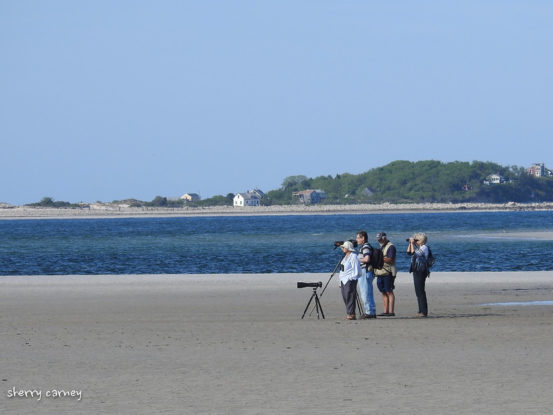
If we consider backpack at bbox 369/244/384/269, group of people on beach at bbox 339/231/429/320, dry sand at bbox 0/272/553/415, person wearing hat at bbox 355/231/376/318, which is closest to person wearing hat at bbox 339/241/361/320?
group of people on beach at bbox 339/231/429/320

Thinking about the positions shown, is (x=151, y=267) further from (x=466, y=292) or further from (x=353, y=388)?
(x=353, y=388)

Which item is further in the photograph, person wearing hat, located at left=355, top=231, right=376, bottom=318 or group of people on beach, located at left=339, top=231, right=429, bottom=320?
person wearing hat, located at left=355, top=231, right=376, bottom=318

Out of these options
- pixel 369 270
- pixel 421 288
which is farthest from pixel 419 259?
pixel 369 270

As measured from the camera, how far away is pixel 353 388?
11391 millimetres

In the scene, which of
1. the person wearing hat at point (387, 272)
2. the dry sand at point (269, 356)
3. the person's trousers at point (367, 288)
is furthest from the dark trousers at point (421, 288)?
the person's trousers at point (367, 288)

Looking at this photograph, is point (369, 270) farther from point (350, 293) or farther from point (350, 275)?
point (350, 293)

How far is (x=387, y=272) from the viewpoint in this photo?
18859mm

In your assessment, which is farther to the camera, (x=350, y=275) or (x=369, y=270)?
(x=369, y=270)

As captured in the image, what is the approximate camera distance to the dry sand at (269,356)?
34.7ft

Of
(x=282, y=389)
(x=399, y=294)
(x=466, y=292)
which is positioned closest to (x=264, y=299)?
(x=399, y=294)

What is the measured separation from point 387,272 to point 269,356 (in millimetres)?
5445

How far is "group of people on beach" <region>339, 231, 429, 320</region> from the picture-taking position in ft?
59.9

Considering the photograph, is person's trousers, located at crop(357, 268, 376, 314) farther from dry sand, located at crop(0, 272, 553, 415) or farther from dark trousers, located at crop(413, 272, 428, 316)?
dark trousers, located at crop(413, 272, 428, 316)

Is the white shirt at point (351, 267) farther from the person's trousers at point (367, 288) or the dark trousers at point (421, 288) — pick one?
the dark trousers at point (421, 288)
